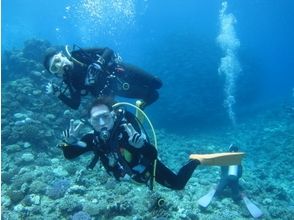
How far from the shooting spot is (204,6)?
11581 centimetres

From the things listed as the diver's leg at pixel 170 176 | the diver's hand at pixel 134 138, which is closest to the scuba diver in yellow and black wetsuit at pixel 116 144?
the diver's hand at pixel 134 138

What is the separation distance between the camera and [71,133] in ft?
18.2

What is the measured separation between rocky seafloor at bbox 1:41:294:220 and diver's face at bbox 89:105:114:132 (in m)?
4.17

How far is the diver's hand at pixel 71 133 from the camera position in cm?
545

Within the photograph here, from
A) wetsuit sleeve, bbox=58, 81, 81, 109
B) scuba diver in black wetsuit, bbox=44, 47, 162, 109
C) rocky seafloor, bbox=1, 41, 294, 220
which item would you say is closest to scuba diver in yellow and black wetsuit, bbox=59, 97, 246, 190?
scuba diver in black wetsuit, bbox=44, 47, 162, 109

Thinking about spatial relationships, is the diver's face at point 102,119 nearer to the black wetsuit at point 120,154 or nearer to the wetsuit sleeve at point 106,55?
the black wetsuit at point 120,154

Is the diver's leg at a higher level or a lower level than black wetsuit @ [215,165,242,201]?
lower

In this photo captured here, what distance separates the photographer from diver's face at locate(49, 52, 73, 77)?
23.9 feet

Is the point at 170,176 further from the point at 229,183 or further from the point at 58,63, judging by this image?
the point at 229,183

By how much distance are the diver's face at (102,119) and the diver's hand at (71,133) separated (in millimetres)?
238

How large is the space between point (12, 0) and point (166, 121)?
62501 mm

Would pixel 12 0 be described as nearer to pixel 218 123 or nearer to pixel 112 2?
pixel 112 2

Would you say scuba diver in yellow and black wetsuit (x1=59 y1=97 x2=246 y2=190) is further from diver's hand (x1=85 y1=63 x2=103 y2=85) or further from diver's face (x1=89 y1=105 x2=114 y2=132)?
diver's hand (x1=85 y1=63 x2=103 y2=85)

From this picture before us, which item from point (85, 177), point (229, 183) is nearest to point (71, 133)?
point (85, 177)
